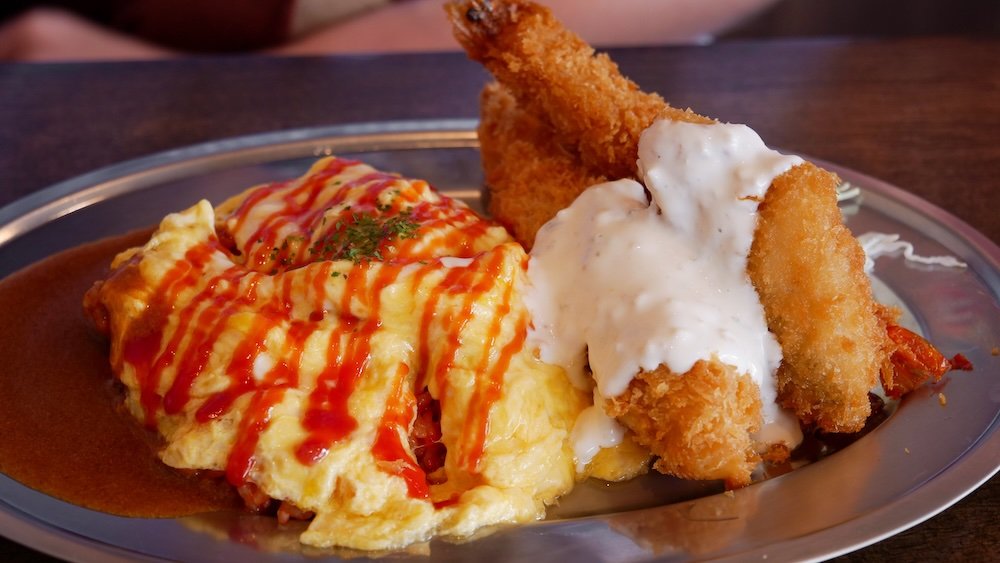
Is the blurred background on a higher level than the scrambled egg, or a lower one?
lower

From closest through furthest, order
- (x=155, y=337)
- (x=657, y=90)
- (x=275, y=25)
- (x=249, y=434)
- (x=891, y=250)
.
A: (x=249, y=434) → (x=155, y=337) → (x=891, y=250) → (x=657, y=90) → (x=275, y=25)

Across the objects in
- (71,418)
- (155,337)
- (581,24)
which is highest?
(155,337)

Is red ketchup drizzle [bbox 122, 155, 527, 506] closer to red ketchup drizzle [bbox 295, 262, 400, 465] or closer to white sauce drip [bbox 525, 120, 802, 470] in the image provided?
red ketchup drizzle [bbox 295, 262, 400, 465]

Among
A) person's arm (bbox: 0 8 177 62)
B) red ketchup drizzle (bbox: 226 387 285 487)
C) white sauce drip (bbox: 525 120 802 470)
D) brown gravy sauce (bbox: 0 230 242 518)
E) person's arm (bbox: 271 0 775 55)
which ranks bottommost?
person's arm (bbox: 271 0 775 55)

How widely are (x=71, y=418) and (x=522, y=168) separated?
125cm

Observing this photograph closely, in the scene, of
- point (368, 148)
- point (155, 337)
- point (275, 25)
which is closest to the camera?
point (155, 337)

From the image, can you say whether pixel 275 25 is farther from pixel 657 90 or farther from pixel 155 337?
pixel 155 337

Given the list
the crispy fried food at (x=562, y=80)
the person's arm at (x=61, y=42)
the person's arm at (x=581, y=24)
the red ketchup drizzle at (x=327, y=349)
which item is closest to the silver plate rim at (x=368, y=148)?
the red ketchup drizzle at (x=327, y=349)

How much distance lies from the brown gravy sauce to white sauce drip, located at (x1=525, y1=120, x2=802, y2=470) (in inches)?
29.8

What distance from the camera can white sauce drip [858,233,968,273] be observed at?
93.1 inches

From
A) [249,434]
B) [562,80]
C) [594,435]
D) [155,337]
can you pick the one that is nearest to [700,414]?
[594,435]

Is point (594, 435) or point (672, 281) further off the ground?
point (672, 281)

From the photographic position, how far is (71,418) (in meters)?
1.90

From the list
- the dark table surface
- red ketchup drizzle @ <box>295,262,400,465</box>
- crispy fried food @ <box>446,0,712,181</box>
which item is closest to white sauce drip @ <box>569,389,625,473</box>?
red ketchup drizzle @ <box>295,262,400,465</box>
